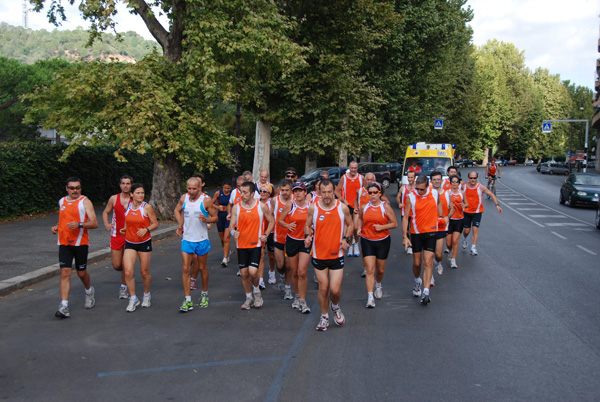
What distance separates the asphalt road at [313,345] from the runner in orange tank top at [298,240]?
0.99 feet

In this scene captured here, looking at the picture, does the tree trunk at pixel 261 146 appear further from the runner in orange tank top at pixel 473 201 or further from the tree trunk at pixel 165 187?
the runner in orange tank top at pixel 473 201

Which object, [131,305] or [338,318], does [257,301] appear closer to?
[338,318]

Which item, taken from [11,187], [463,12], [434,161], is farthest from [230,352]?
[463,12]

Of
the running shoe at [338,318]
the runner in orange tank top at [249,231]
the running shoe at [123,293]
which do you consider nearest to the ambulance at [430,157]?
the runner in orange tank top at [249,231]

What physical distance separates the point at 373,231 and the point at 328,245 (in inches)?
54.9

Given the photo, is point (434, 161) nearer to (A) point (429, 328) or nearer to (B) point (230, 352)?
(A) point (429, 328)

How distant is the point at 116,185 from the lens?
21906mm

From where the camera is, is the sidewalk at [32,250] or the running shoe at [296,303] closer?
the running shoe at [296,303]

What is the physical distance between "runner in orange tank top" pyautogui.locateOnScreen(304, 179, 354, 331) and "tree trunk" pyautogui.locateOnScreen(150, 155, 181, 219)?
11370 millimetres

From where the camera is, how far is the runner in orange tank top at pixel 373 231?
7.97 metres

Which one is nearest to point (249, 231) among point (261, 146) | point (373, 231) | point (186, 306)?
point (186, 306)

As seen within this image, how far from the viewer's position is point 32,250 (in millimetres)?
11914

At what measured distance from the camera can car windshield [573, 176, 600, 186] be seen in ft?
87.2

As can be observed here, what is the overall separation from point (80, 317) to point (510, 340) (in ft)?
17.6
